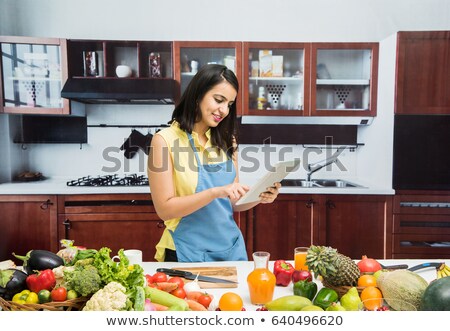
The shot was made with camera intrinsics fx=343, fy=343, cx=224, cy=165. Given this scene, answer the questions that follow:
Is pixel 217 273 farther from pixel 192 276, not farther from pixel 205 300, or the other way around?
pixel 205 300

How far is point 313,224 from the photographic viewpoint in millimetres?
1845

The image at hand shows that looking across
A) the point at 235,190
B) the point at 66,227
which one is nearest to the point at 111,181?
the point at 66,227

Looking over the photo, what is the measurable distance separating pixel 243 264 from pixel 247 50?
55.5 inches

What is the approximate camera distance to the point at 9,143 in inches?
53.7

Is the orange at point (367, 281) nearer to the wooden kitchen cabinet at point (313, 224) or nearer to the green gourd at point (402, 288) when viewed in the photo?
the green gourd at point (402, 288)

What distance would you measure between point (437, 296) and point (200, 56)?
1.69m

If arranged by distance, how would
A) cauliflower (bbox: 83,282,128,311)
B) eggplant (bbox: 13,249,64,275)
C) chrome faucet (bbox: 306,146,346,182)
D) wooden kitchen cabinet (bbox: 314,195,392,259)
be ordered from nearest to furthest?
cauliflower (bbox: 83,282,128,311) → eggplant (bbox: 13,249,64,275) → wooden kitchen cabinet (bbox: 314,195,392,259) → chrome faucet (bbox: 306,146,346,182)

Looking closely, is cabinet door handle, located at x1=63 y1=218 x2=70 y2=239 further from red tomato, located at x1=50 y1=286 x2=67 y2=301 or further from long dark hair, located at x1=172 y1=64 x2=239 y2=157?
red tomato, located at x1=50 y1=286 x2=67 y2=301

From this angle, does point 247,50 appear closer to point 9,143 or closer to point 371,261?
point 9,143


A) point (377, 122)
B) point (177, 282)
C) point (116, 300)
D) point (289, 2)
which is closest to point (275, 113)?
point (377, 122)

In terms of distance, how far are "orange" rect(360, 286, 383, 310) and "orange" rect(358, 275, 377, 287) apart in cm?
2

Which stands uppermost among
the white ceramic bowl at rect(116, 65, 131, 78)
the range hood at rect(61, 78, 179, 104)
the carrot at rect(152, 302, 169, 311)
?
the white ceramic bowl at rect(116, 65, 131, 78)

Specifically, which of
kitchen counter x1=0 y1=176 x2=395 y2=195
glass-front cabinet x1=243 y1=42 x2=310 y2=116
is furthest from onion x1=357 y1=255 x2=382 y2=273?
glass-front cabinet x1=243 y1=42 x2=310 y2=116

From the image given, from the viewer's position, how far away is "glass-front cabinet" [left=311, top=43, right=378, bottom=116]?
205 cm
